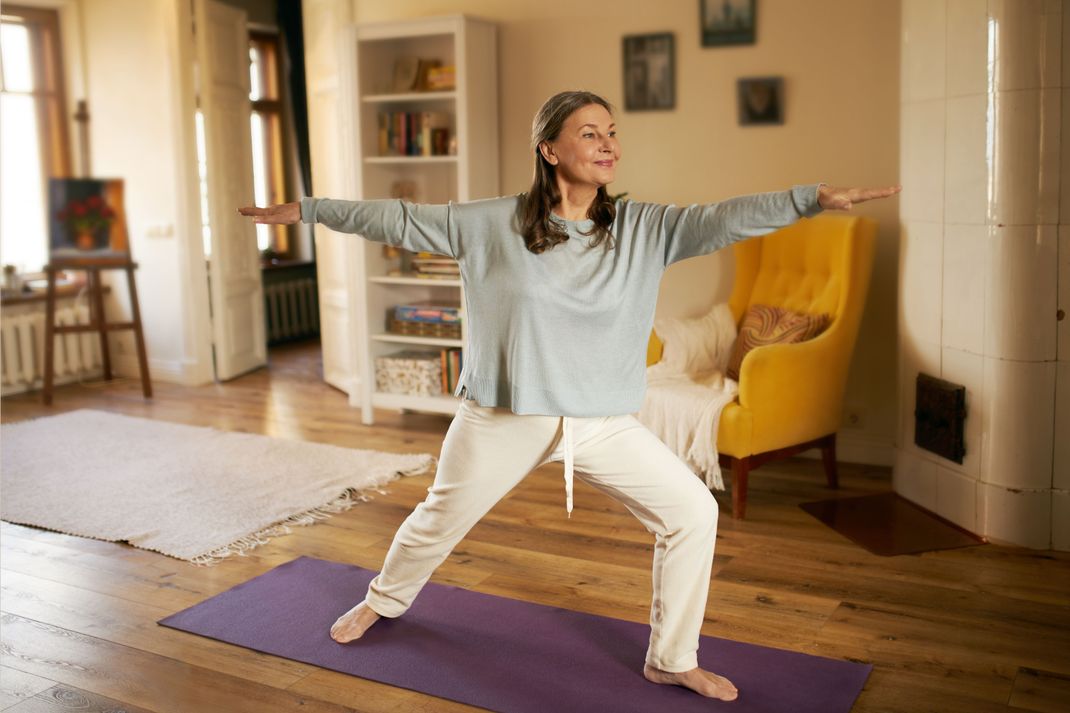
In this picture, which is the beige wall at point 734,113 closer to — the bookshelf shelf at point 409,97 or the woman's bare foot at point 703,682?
the bookshelf shelf at point 409,97

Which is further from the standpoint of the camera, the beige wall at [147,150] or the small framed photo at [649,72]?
the beige wall at [147,150]

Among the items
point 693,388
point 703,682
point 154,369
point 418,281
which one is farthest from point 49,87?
point 703,682

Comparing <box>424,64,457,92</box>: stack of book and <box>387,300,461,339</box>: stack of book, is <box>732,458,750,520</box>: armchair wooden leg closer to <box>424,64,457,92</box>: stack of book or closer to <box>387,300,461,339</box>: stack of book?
<box>387,300,461,339</box>: stack of book

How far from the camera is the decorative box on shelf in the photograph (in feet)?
19.0

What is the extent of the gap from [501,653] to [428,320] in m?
2.97

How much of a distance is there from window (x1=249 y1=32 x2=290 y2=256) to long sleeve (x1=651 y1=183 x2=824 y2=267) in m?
6.53

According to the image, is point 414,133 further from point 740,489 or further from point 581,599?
point 581,599

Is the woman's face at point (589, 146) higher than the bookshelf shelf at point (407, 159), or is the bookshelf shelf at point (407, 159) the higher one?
the bookshelf shelf at point (407, 159)

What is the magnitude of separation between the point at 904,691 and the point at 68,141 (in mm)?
6564

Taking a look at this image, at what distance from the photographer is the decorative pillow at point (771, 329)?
4441 mm

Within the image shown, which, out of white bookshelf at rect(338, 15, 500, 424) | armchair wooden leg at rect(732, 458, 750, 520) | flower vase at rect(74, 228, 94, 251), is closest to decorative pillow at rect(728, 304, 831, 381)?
armchair wooden leg at rect(732, 458, 750, 520)

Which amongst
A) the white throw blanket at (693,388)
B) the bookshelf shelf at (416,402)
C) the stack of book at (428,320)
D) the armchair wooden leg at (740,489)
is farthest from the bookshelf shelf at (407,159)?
the armchair wooden leg at (740,489)

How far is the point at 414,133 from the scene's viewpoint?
5734 mm

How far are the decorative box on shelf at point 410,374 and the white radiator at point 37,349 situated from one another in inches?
91.4
